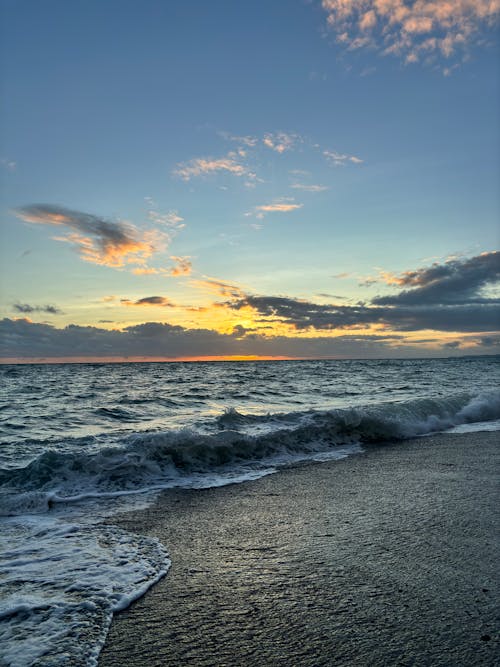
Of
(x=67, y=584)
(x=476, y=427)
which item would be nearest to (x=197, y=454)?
(x=67, y=584)

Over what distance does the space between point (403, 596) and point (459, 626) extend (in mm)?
403

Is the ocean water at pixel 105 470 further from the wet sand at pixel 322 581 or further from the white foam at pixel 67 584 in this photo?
the wet sand at pixel 322 581

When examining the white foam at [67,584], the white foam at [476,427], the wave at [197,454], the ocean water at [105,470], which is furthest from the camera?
the white foam at [476,427]

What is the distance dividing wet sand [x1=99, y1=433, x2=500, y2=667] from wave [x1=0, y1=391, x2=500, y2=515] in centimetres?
131

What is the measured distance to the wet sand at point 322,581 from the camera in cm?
→ 240

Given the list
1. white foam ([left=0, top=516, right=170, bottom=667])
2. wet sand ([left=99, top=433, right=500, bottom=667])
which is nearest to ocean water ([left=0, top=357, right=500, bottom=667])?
white foam ([left=0, top=516, right=170, bottom=667])

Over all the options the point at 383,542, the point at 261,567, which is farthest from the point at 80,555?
the point at 383,542

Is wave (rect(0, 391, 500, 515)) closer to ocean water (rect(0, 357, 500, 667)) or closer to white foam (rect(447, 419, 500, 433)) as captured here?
ocean water (rect(0, 357, 500, 667))

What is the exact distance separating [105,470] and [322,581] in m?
4.51

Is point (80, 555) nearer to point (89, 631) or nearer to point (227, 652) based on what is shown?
point (89, 631)

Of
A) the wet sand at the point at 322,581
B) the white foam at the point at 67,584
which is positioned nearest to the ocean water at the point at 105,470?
the white foam at the point at 67,584

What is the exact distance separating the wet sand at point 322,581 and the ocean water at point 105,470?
27 centimetres

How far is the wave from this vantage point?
6.31 m

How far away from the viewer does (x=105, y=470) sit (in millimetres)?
6820
